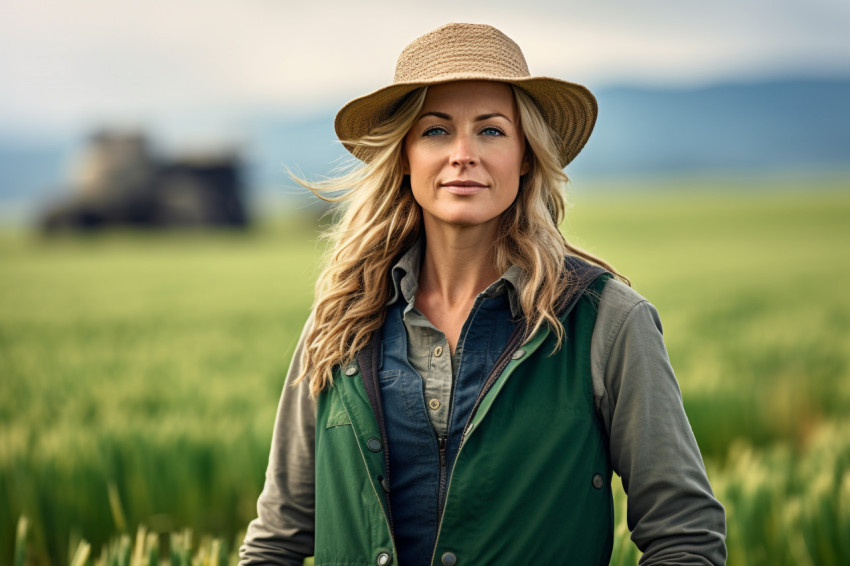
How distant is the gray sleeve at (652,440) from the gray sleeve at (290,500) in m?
0.64

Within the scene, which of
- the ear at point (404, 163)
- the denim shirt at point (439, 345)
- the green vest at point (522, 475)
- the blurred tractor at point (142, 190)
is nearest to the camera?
the green vest at point (522, 475)

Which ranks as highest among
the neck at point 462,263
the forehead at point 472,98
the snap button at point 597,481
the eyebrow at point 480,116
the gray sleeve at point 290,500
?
the forehead at point 472,98

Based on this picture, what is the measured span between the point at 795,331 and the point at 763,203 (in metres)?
50.6

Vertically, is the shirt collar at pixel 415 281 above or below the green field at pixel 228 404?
above

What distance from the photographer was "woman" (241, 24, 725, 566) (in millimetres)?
1643

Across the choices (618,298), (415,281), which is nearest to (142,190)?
(415,281)

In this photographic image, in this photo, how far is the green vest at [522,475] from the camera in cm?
162

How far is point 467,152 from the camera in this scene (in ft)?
5.84

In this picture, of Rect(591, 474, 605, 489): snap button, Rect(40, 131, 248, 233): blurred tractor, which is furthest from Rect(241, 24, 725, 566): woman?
Rect(40, 131, 248, 233): blurred tractor

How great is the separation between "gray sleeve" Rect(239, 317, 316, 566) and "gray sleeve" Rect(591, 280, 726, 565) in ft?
2.11

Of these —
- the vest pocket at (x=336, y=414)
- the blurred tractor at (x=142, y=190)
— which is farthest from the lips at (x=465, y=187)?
the blurred tractor at (x=142, y=190)

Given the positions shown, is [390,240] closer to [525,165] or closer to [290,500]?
[525,165]

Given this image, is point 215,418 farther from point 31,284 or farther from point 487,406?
point 31,284

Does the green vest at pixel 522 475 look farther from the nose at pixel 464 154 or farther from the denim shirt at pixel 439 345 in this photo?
the nose at pixel 464 154
